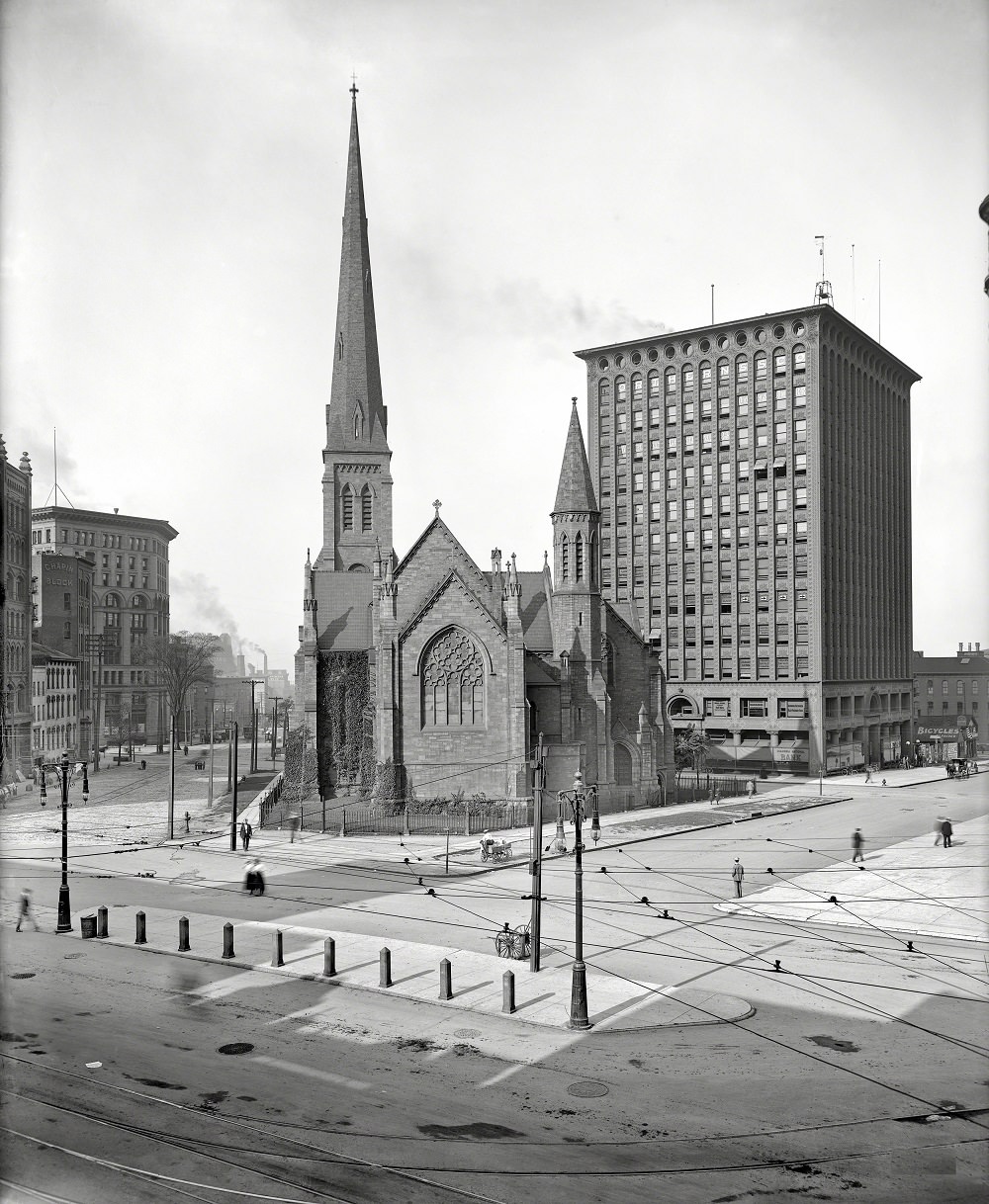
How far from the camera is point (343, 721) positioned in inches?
2117

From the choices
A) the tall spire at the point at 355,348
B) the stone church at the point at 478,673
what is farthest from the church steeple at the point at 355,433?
the stone church at the point at 478,673

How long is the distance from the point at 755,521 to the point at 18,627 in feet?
182

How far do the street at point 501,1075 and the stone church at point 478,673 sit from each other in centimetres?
1949

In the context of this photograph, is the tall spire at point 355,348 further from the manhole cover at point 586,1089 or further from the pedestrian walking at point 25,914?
the manhole cover at point 586,1089

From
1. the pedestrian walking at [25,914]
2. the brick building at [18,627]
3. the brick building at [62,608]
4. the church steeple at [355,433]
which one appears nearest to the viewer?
→ the pedestrian walking at [25,914]

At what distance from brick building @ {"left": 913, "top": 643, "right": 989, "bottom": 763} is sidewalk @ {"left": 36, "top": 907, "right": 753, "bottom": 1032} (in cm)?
8804

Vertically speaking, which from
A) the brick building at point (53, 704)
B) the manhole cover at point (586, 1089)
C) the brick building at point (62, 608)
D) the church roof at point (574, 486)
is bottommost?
the manhole cover at point (586, 1089)

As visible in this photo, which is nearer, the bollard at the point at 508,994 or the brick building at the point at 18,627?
the bollard at the point at 508,994

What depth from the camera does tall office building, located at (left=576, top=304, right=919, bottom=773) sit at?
81562 mm

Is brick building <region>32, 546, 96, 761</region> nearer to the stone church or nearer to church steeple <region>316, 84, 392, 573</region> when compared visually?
church steeple <region>316, 84, 392, 573</region>

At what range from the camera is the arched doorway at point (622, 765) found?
5584 centimetres

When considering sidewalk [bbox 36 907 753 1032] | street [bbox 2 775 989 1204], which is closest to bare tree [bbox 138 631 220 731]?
sidewalk [bbox 36 907 753 1032]

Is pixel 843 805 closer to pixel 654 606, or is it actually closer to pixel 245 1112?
pixel 654 606

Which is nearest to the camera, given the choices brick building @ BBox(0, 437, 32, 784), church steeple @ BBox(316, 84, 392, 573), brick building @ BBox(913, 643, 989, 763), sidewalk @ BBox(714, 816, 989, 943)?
sidewalk @ BBox(714, 816, 989, 943)
